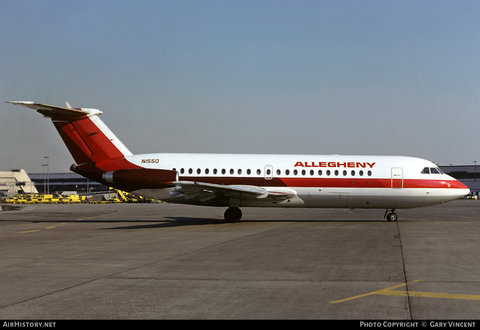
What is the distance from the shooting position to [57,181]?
150 m

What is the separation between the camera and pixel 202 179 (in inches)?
976

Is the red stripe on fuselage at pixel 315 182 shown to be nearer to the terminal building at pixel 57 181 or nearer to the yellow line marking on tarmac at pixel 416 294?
the yellow line marking on tarmac at pixel 416 294

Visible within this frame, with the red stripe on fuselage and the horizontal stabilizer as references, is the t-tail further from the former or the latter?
the red stripe on fuselage

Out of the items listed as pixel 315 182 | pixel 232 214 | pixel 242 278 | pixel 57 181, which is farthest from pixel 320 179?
pixel 57 181

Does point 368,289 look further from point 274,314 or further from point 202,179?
point 202,179

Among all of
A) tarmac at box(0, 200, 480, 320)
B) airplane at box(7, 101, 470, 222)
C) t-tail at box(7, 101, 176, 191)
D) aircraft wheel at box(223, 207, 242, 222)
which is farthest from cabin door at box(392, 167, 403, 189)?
t-tail at box(7, 101, 176, 191)

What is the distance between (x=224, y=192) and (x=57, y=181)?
140 m

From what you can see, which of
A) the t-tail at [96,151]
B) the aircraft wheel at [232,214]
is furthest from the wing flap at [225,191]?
the t-tail at [96,151]

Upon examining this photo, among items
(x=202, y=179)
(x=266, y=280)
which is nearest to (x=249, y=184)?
(x=202, y=179)

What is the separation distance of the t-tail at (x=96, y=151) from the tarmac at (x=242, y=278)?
26.4 ft

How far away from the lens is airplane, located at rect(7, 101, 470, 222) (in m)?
24.6

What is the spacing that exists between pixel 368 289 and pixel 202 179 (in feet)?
56.5

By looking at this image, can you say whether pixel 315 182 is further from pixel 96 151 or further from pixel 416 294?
pixel 416 294

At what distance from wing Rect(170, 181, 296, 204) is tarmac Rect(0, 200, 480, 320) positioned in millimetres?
6280
